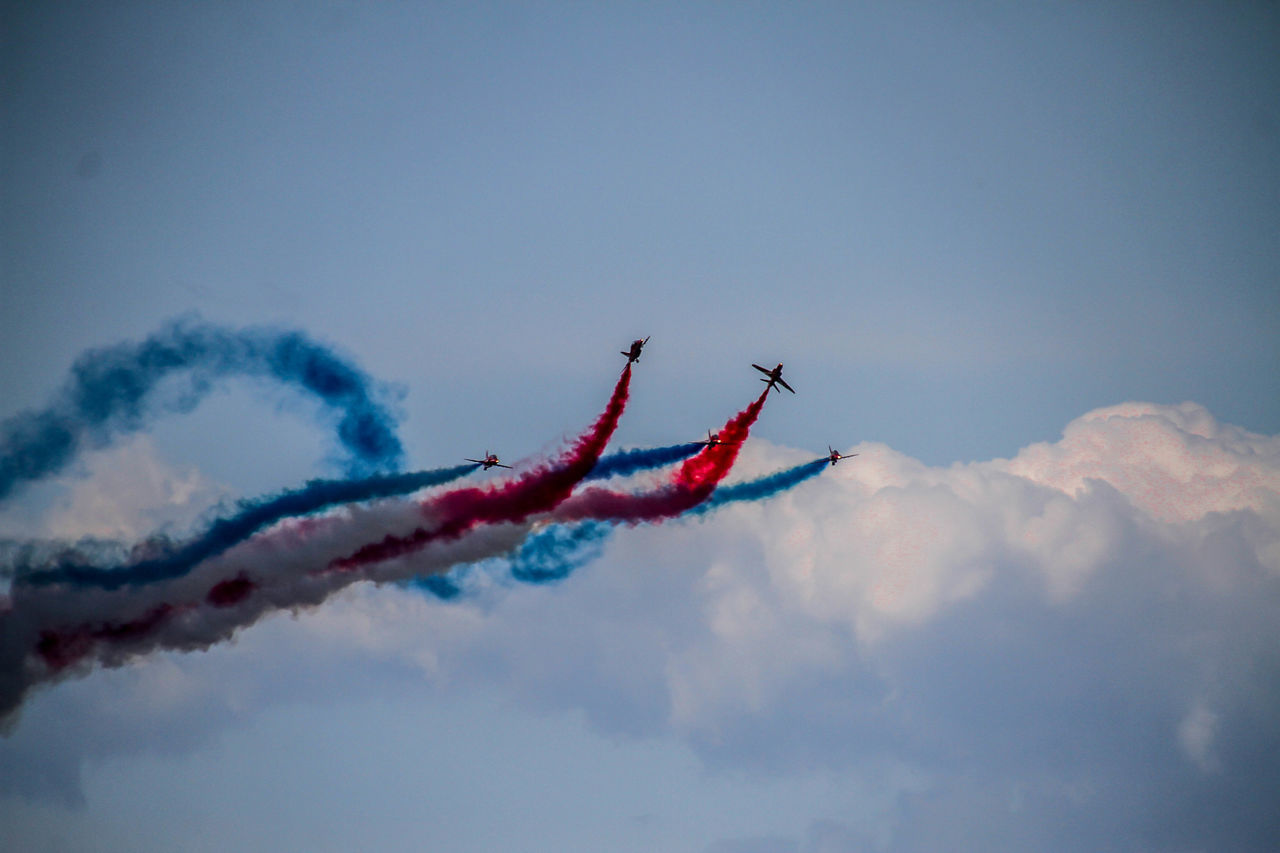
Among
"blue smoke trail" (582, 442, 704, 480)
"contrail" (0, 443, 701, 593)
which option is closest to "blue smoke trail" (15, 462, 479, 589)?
"contrail" (0, 443, 701, 593)

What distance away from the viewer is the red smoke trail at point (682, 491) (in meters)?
129

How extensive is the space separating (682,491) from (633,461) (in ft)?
16.0

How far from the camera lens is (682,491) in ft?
431

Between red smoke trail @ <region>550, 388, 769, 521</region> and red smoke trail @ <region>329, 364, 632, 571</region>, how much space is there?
2.21 metres

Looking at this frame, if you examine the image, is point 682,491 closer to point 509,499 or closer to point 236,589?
point 509,499

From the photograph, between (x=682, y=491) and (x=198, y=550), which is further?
(x=682, y=491)

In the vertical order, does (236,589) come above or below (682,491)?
below

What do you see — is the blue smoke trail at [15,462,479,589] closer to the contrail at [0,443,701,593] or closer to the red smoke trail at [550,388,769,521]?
the contrail at [0,443,701,593]

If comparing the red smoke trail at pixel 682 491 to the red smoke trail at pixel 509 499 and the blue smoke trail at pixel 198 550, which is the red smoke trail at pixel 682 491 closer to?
the red smoke trail at pixel 509 499

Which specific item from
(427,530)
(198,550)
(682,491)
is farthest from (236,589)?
Result: (682,491)

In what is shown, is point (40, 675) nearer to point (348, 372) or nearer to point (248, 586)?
point (248, 586)

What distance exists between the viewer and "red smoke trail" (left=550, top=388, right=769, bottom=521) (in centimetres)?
12925

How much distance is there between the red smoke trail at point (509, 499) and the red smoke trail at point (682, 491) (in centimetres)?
221

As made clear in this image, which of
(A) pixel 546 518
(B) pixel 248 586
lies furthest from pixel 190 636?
(A) pixel 546 518
